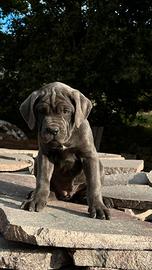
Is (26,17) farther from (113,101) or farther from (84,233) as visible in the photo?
(84,233)

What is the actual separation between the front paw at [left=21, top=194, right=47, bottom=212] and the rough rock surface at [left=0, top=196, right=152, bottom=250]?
6.6 inches

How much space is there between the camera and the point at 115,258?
3.36 metres

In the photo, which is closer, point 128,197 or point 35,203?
point 35,203

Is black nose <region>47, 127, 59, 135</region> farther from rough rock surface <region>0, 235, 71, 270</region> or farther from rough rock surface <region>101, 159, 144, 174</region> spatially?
rough rock surface <region>101, 159, 144, 174</region>

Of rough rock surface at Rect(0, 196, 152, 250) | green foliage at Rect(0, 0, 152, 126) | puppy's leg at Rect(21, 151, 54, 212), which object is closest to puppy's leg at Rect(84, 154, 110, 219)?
rough rock surface at Rect(0, 196, 152, 250)

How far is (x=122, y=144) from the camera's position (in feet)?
49.2

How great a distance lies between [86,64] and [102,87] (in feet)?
3.44

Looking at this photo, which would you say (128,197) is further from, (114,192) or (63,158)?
(63,158)

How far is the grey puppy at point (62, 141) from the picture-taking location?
3.84m

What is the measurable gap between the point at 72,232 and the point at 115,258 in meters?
0.34

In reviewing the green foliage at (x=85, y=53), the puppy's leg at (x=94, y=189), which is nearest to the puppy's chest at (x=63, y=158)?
the puppy's leg at (x=94, y=189)

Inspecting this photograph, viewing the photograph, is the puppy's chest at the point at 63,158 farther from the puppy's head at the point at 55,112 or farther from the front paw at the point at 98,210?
the front paw at the point at 98,210

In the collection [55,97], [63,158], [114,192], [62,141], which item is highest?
[55,97]

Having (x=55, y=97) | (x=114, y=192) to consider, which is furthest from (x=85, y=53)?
(x=55, y=97)
